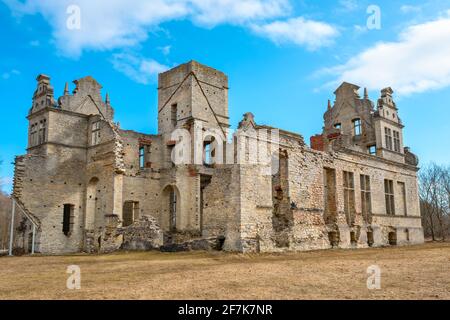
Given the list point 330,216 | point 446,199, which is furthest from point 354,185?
point 446,199

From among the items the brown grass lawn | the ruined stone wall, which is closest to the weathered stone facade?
the ruined stone wall

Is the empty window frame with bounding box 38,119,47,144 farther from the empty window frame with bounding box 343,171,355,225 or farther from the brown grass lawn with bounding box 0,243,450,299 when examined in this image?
the empty window frame with bounding box 343,171,355,225

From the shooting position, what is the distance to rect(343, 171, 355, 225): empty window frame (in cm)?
2669

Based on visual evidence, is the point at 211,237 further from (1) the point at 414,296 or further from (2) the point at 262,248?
(1) the point at 414,296

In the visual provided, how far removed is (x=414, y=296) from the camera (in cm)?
752

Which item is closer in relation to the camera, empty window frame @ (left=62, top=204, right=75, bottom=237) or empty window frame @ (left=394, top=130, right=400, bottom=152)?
empty window frame @ (left=62, top=204, right=75, bottom=237)

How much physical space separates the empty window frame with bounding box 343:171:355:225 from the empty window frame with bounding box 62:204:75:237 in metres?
17.5

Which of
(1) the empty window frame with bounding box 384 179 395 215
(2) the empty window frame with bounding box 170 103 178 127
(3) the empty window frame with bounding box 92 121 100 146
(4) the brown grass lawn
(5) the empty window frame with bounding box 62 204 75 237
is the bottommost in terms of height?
(4) the brown grass lawn

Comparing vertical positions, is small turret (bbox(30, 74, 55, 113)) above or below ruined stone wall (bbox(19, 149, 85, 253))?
above

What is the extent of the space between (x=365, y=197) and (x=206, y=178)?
10551mm

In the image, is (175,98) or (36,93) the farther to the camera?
(175,98)

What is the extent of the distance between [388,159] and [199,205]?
47.3 feet

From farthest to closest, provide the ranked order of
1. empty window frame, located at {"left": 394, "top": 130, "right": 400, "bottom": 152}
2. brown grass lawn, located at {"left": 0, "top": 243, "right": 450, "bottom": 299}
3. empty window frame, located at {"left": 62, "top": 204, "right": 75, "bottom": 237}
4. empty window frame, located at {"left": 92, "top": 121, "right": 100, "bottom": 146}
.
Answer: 1. empty window frame, located at {"left": 394, "top": 130, "right": 400, "bottom": 152}
2. empty window frame, located at {"left": 92, "top": 121, "right": 100, "bottom": 146}
3. empty window frame, located at {"left": 62, "top": 204, "right": 75, "bottom": 237}
4. brown grass lawn, located at {"left": 0, "top": 243, "right": 450, "bottom": 299}

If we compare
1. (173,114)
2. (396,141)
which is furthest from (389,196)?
(173,114)
